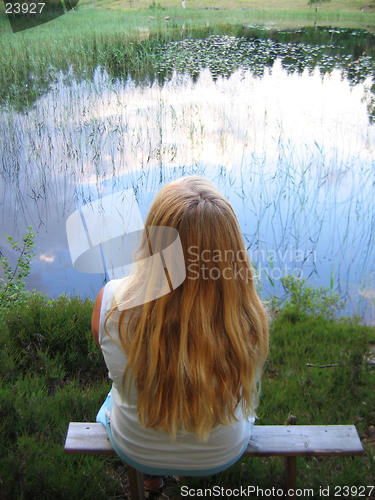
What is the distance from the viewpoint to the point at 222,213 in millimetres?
1077

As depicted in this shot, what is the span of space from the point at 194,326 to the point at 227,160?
131 inches

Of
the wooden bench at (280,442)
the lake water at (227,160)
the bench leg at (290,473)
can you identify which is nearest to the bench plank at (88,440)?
the wooden bench at (280,442)

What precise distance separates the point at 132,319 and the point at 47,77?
5419mm

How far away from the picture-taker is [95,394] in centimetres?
185

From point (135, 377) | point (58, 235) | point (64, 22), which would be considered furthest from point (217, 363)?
point (64, 22)

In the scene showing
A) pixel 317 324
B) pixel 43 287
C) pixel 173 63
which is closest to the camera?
pixel 317 324

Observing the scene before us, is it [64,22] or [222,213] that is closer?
[222,213]

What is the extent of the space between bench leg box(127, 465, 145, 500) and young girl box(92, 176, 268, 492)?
0.15 meters

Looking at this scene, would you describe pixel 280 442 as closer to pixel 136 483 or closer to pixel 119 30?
pixel 136 483

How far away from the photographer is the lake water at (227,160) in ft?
10.6

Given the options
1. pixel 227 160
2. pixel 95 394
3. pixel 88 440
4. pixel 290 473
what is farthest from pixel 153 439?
pixel 227 160

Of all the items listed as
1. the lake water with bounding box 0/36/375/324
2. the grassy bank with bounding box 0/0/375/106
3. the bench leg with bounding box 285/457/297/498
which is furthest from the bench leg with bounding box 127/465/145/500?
the grassy bank with bounding box 0/0/375/106

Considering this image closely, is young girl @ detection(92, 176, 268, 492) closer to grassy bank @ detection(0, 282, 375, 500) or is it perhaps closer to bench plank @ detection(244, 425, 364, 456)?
bench plank @ detection(244, 425, 364, 456)

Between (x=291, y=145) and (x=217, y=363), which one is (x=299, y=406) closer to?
(x=217, y=363)
